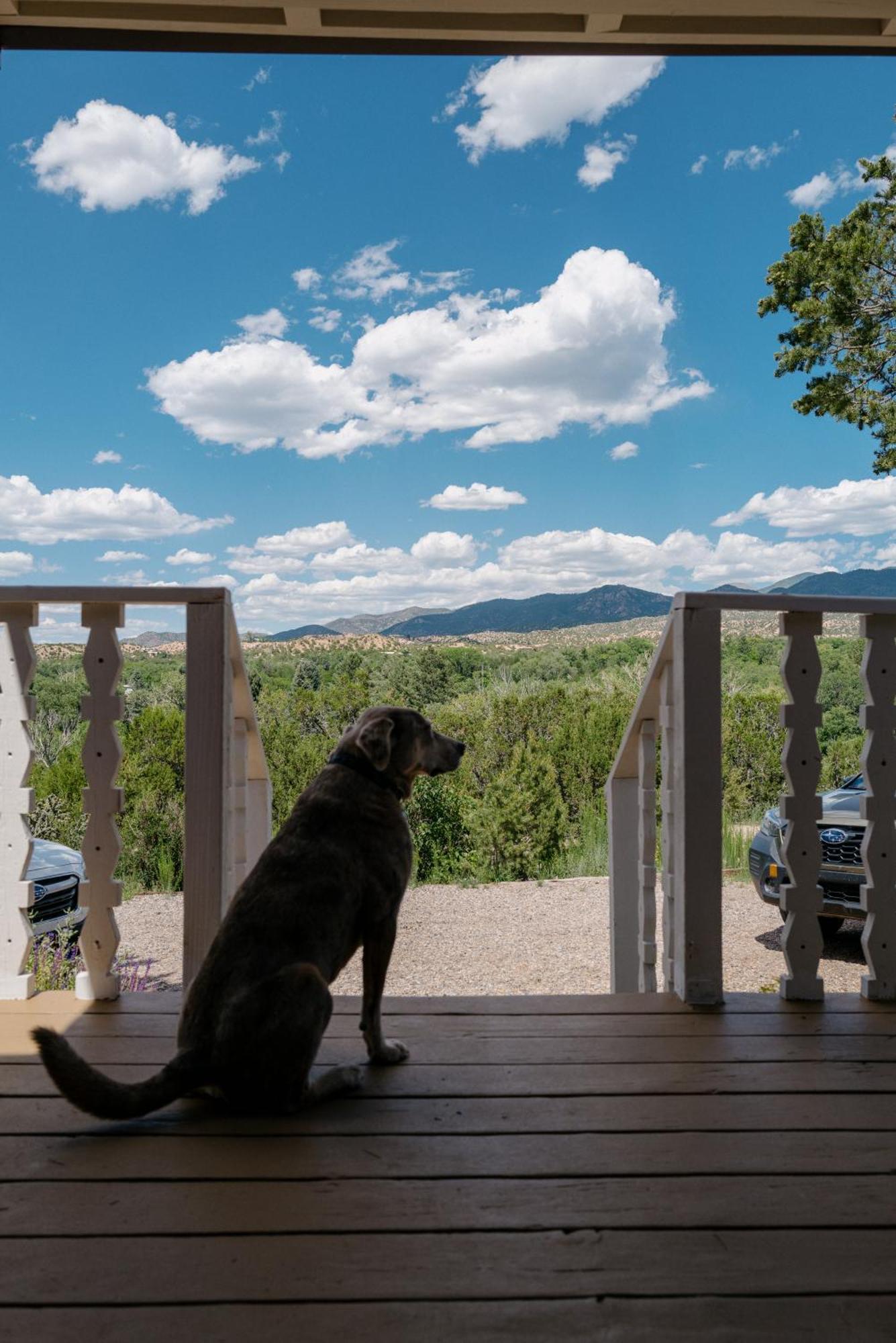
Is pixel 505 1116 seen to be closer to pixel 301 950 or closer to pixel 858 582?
pixel 301 950

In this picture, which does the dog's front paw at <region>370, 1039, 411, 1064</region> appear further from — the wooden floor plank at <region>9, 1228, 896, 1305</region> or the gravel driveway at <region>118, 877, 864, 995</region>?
the gravel driveway at <region>118, 877, 864, 995</region>

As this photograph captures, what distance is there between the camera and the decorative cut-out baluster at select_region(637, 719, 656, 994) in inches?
117

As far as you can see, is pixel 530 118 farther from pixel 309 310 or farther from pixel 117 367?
pixel 117 367

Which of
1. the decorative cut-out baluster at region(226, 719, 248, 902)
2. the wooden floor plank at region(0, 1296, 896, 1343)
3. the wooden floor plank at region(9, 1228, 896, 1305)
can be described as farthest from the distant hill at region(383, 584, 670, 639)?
the wooden floor plank at region(0, 1296, 896, 1343)

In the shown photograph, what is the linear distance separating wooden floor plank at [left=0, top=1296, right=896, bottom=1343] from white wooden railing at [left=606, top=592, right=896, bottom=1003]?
1.20 m

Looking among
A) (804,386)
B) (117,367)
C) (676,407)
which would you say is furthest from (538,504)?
(804,386)

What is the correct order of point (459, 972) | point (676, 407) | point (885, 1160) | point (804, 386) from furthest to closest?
point (676, 407), point (804, 386), point (459, 972), point (885, 1160)

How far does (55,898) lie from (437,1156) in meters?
3.74

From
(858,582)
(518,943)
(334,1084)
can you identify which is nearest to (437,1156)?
(334,1084)

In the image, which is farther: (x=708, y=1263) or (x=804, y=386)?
(x=804, y=386)

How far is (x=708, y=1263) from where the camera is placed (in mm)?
1256

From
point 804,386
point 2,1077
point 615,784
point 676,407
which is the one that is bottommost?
point 2,1077

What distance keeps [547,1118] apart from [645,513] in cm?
4870

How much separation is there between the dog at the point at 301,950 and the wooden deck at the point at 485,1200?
9 centimetres
